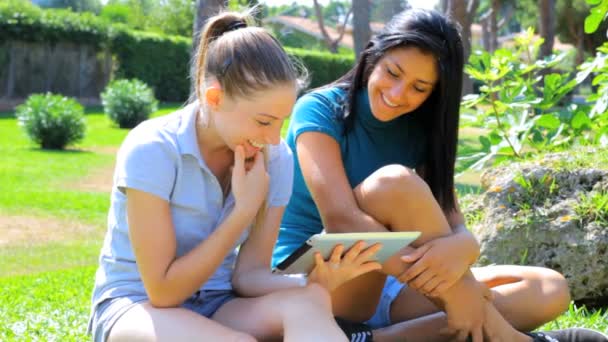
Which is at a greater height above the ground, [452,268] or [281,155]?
[281,155]

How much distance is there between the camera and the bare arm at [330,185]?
2.41m

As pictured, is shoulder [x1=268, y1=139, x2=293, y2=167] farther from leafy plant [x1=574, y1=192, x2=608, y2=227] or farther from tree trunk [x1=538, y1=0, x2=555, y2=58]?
tree trunk [x1=538, y1=0, x2=555, y2=58]

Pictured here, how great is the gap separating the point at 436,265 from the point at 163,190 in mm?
775

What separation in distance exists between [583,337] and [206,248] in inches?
51.2

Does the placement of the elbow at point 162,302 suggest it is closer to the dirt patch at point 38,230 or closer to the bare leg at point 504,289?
the bare leg at point 504,289

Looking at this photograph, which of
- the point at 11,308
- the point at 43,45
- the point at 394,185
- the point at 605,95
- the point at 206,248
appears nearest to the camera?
the point at 206,248

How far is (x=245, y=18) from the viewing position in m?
2.41

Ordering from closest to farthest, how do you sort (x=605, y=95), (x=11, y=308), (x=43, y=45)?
(x=11, y=308) < (x=605, y=95) < (x=43, y=45)

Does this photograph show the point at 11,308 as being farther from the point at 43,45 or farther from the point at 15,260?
the point at 43,45

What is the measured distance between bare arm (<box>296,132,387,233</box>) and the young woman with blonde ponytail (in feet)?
0.42

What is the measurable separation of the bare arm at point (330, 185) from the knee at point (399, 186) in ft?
0.33

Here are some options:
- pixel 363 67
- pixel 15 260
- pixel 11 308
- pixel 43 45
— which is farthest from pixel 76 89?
pixel 363 67

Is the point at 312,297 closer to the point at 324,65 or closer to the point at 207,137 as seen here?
the point at 207,137

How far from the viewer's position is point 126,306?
2.16 meters
